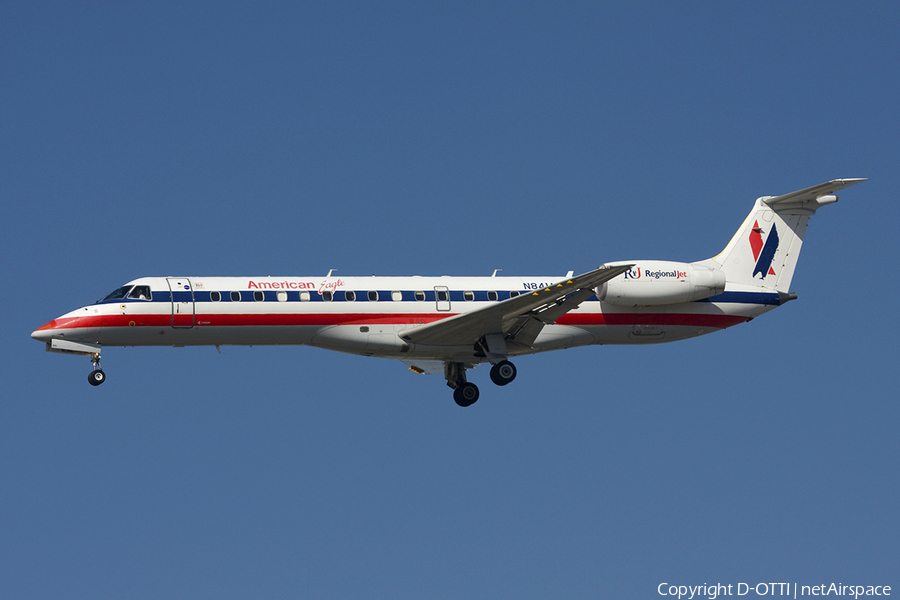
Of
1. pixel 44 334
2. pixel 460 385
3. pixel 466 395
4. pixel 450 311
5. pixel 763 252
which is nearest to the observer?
pixel 44 334

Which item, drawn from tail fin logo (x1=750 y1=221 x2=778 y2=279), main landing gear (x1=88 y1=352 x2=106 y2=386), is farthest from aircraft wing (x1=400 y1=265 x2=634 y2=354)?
main landing gear (x1=88 y1=352 x2=106 y2=386)

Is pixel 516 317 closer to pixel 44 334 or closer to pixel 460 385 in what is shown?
pixel 460 385

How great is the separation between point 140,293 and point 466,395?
9543 millimetres

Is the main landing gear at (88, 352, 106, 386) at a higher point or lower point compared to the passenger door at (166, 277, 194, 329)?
lower

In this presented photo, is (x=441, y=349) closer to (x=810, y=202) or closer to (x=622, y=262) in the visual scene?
(x=622, y=262)

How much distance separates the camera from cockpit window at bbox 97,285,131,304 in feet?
94.9

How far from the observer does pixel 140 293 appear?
94.8 feet

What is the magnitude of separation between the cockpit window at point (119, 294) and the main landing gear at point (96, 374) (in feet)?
4.95

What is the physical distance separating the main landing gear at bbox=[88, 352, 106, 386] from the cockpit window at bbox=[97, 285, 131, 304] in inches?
59.4

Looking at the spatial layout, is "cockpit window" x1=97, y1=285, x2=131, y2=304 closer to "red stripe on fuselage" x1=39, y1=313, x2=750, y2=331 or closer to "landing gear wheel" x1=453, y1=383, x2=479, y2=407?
"red stripe on fuselage" x1=39, y1=313, x2=750, y2=331

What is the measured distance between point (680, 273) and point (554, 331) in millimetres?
3962

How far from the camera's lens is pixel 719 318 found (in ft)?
106

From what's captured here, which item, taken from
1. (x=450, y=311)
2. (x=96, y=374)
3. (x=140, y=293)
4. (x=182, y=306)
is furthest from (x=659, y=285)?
(x=96, y=374)

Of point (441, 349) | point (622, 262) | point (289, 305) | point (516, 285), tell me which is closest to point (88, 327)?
point (289, 305)
